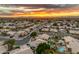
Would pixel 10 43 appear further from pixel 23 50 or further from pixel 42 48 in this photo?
pixel 42 48

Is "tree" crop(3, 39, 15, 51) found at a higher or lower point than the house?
higher

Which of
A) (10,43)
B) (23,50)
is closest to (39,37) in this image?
(23,50)

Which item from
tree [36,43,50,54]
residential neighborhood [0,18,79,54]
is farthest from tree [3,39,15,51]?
tree [36,43,50,54]

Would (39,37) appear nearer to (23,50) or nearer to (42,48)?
(42,48)

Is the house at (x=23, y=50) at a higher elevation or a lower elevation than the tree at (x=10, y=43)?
lower

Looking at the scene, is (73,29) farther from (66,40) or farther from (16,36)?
(16,36)

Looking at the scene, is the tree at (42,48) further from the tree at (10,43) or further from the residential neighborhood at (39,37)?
the tree at (10,43)

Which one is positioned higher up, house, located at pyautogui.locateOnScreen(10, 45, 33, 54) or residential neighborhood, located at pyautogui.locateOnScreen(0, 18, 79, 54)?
residential neighborhood, located at pyautogui.locateOnScreen(0, 18, 79, 54)

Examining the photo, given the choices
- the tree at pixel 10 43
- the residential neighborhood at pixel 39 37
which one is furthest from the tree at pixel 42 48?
the tree at pixel 10 43

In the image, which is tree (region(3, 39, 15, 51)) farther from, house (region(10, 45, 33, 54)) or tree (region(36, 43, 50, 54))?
→ tree (region(36, 43, 50, 54))

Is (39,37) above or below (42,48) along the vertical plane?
above

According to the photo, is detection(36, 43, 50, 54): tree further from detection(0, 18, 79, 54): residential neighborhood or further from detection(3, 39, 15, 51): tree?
detection(3, 39, 15, 51): tree
